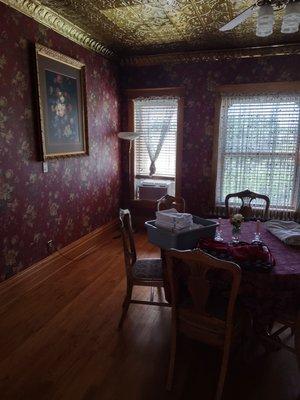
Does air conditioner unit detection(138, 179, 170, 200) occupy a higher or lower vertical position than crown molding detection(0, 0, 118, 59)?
lower

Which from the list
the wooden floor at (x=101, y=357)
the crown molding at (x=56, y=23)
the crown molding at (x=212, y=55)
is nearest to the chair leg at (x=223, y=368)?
the wooden floor at (x=101, y=357)

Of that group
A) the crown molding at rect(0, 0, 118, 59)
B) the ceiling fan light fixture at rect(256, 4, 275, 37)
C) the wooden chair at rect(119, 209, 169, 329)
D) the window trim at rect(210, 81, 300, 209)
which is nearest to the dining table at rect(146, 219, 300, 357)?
the wooden chair at rect(119, 209, 169, 329)

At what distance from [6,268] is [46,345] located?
2.91 ft

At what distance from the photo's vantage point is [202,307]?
1.65 metres

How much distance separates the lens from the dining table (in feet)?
5.39

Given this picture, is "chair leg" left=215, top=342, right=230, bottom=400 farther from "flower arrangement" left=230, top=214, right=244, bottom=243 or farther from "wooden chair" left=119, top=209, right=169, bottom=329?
"flower arrangement" left=230, top=214, right=244, bottom=243

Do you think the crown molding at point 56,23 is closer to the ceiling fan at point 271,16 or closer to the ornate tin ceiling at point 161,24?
the ornate tin ceiling at point 161,24

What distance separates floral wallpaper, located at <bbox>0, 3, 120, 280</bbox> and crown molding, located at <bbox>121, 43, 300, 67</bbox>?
19.5 inches

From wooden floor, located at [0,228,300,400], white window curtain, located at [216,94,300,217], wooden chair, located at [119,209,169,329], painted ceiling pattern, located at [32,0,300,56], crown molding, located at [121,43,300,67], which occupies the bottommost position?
wooden floor, located at [0,228,300,400]

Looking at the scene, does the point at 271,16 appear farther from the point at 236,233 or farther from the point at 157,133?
the point at 157,133

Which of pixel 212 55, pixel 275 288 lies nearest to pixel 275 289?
pixel 275 288

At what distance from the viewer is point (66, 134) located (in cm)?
336

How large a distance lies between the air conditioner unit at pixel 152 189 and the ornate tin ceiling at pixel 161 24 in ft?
6.25

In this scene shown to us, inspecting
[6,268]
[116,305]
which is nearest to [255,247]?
[116,305]
